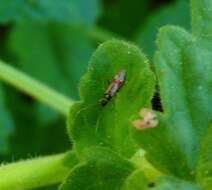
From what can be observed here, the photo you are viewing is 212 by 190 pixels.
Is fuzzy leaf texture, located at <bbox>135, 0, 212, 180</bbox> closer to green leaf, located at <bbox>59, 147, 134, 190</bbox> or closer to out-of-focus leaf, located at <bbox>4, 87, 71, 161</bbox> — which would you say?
green leaf, located at <bbox>59, 147, 134, 190</bbox>

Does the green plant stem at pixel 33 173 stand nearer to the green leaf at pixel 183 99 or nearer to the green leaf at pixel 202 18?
the green leaf at pixel 183 99

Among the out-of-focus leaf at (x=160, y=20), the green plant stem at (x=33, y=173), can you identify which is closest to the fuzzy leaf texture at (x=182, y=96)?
the green plant stem at (x=33, y=173)

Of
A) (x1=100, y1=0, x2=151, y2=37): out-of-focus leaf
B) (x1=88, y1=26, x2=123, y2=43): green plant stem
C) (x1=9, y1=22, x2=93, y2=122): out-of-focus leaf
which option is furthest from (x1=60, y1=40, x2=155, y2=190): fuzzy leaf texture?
(x1=100, y1=0, x2=151, y2=37): out-of-focus leaf

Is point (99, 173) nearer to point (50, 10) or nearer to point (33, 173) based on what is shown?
point (33, 173)

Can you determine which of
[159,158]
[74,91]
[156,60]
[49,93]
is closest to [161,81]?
[156,60]

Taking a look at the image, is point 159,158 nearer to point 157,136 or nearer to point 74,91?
point 157,136
